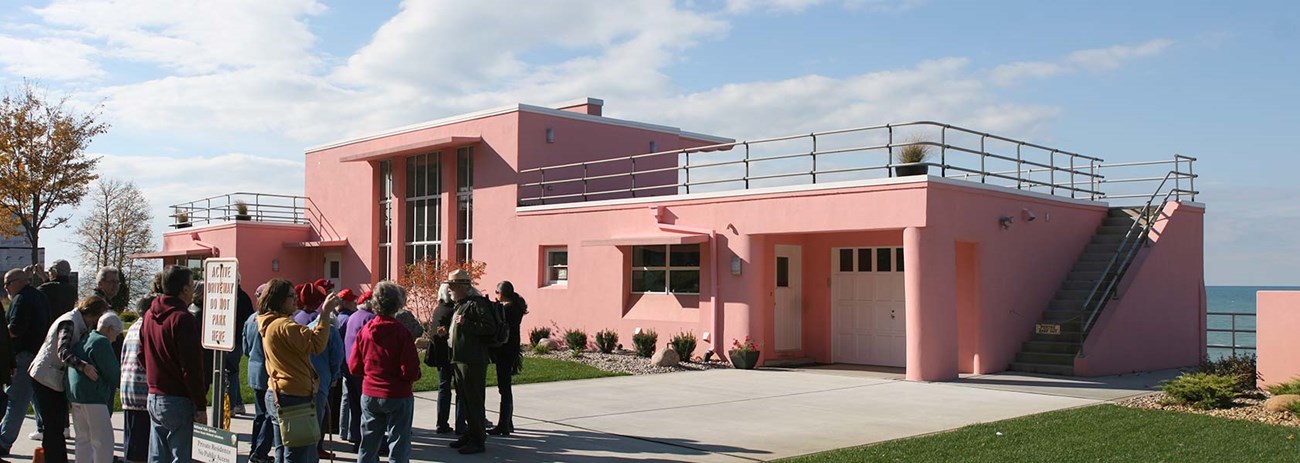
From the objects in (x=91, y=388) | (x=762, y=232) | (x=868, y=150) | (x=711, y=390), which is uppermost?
(x=868, y=150)

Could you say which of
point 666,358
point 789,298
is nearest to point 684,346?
point 666,358

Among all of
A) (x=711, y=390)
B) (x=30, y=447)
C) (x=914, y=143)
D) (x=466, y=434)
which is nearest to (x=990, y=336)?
(x=914, y=143)

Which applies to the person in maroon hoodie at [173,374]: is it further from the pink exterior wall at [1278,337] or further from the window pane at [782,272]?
the window pane at [782,272]

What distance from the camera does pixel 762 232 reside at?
17000 millimetres

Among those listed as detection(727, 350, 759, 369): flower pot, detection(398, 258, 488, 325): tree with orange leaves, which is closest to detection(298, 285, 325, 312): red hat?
detection(727, 350, 759, 369): flower pot

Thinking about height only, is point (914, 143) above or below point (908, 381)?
above

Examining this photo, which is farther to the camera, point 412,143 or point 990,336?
point 412,143

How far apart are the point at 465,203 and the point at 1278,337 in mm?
15804

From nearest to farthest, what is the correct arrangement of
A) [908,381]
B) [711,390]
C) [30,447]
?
[30,447], [711,390], [908,381]

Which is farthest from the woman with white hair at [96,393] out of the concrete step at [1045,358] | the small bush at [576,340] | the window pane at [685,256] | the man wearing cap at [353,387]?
the concrete step at [1045,358]

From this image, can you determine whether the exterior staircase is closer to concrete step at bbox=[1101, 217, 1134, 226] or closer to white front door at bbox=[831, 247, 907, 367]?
concrete step at bbox=[1101, 217, 1134, 226]

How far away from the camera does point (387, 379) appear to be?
695 cm

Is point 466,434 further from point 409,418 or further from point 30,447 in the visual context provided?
point 30,447

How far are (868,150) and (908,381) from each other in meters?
3.47
